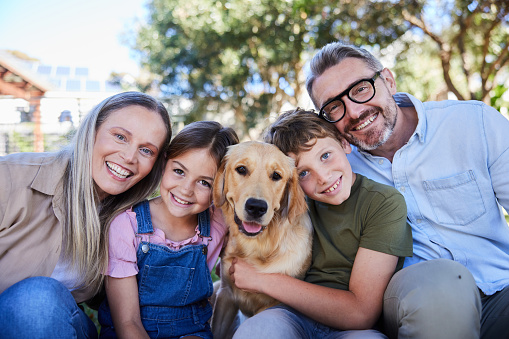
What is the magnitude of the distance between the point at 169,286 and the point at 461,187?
1869 mm

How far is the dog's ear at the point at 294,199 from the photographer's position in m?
2.44

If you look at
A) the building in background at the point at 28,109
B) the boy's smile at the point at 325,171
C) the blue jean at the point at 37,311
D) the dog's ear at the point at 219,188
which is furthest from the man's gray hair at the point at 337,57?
the building in background at the point at 28,109

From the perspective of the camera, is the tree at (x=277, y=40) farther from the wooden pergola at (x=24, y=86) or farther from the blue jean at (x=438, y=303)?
the blue jean at (x=438, y=303)

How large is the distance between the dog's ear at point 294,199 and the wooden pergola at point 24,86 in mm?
11461

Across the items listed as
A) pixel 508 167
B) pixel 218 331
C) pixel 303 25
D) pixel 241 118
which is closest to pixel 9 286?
pixel 218 331

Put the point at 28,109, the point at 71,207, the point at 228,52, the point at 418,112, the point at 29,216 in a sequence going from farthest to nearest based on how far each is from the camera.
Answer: the point at 28,109, the point at 228,52, the point at 418,112, the point at 71,207, the point at 29,216

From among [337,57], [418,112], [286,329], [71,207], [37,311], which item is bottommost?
[286,329]

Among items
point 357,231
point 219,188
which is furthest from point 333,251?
point 219,188

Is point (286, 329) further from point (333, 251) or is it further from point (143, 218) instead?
point (143, 218)

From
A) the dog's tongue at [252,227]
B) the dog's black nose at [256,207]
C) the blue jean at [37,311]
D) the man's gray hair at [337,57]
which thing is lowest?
the blue jean at [37,311]

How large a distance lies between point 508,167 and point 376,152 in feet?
2.65

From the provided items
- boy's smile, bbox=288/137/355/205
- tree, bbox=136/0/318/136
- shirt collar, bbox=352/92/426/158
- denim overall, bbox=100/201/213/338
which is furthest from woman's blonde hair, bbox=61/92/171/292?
tree, bbox=136/0/318/136

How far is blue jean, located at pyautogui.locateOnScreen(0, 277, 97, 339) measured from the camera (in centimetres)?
173

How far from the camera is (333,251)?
2326 mm
